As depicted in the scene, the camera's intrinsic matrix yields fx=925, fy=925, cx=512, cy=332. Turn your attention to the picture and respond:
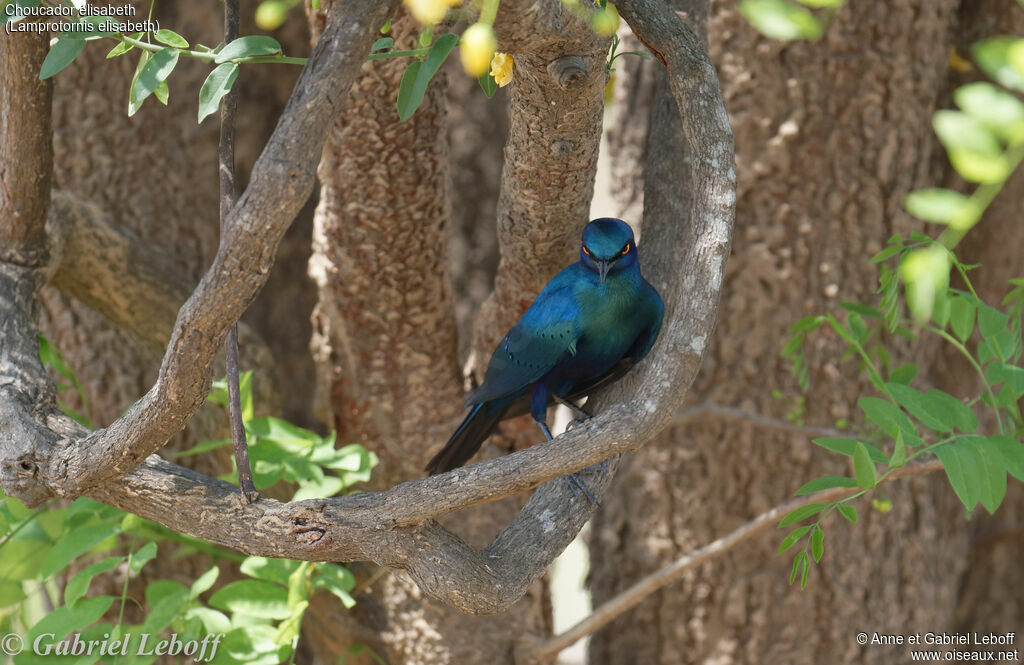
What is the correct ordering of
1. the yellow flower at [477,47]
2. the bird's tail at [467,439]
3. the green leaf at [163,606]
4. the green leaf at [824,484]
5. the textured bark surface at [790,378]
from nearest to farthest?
the yellow flower at [477,47] → the green leaf at [824,484] → the green leaf at [163,606] → the bird's tail at [467,439] → the textured bark surface at [790,378]

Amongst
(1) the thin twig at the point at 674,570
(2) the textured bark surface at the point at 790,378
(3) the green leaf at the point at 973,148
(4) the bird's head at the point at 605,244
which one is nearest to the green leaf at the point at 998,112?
(3) the green leaf at the point at 973,148

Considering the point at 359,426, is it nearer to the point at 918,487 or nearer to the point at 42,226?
the point at 42,226

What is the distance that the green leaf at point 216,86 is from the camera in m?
1.35

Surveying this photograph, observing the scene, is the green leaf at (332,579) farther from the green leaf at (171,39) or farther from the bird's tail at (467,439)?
the green leaf at (171,39)

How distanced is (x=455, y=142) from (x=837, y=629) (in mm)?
2330

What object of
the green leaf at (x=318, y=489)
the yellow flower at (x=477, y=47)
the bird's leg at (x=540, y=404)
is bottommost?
the bird's leg at (x=540, y=404)

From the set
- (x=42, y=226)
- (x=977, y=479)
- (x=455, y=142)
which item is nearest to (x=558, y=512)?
(x=977, y=479)

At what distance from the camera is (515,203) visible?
6.85ft

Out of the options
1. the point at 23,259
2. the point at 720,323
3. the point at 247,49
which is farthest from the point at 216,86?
the point at 720,323

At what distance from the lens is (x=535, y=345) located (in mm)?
2242

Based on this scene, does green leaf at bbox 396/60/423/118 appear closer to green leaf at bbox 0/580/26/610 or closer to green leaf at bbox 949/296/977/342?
green leaf at bbox 949/296/977/342

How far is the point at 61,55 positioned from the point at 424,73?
1.84 ft

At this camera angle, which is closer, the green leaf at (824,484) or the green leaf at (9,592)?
the green leaf at (824,484)

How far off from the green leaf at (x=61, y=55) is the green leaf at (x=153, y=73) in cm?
11
